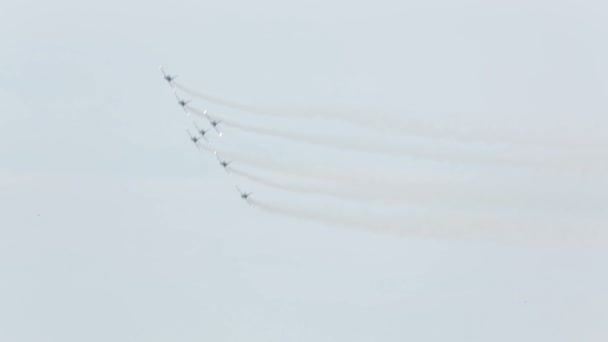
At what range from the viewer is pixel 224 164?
6956cm

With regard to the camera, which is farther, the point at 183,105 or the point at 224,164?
the point at 183,105

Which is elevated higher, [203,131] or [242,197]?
[203,131]

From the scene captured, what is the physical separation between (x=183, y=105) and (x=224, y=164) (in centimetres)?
749

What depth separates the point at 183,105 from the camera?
7425 cm

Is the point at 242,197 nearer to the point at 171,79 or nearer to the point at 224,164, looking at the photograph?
the point at 224,164

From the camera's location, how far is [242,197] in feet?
233

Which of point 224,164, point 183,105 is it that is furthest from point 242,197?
point 183,105

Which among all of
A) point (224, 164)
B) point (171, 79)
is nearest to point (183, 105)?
point (171, 79)

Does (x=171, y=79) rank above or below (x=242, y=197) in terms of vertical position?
above

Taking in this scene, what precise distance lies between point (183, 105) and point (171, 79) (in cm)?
228

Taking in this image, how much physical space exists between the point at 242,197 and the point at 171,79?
1088 cm

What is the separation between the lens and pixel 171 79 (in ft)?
241

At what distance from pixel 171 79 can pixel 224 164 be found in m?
8.76

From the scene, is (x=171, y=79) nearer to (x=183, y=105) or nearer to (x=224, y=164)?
(x=183, y=105)
